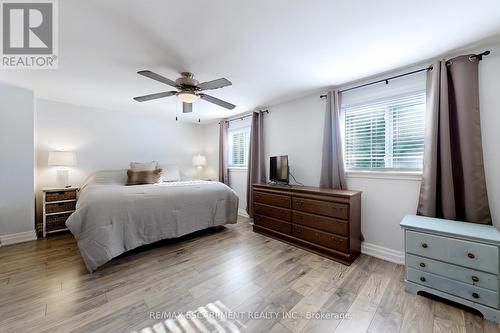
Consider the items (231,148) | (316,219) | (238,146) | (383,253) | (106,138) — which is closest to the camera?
(383,253)

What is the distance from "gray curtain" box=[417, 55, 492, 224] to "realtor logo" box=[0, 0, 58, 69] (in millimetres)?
3354

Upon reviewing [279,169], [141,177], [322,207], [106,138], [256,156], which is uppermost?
[106,138]

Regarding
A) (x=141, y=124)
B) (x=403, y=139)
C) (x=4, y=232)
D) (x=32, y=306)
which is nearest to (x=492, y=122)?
(x=403, y=139)

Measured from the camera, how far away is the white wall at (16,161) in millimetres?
2779

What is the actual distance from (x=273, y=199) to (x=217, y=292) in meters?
1.60

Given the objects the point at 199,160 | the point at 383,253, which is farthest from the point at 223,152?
the point at 383,253

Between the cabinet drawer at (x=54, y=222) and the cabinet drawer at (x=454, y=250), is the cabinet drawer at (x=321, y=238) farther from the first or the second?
the cabinet drawer at (x=54, y=222)

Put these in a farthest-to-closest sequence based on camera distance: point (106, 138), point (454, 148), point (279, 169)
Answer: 1. point (106, 138)
2. point (279, 169)
3. point (454, 148)

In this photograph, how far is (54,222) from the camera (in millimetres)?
3104

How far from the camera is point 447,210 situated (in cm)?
193

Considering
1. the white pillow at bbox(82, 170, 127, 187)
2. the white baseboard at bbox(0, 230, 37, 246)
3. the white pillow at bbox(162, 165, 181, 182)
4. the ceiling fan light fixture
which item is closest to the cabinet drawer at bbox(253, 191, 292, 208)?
the ceiling fan light fixture

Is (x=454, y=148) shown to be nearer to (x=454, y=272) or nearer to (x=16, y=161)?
(x=454, y=272)

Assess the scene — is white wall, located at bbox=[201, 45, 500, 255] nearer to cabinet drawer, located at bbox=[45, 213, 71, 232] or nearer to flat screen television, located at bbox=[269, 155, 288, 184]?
flat screen television, located at bbox=[269, 155, 288, 184]

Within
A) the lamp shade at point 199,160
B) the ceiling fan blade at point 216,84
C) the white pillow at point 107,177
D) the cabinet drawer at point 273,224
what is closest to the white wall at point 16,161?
the white pillow at point 107,177
